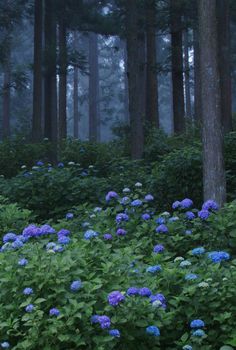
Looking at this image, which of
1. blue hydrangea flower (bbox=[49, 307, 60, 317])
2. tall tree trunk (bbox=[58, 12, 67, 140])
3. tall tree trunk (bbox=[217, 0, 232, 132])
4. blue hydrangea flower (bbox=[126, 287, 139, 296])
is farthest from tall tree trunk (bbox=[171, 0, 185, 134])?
blue hydrangea flower (bbox=[49, 307, 60, 317])

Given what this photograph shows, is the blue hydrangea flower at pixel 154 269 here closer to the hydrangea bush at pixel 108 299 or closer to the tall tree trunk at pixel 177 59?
the hydrangea bush at pixel 108 299

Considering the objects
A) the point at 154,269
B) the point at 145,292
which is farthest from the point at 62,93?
the point at 145,292

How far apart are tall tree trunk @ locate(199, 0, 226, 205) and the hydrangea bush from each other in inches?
104

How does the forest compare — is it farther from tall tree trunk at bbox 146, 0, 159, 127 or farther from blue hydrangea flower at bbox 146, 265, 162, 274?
tall tree trunk at bbox 146, 0, 159, 127

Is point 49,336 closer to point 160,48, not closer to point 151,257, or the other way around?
point 151,257

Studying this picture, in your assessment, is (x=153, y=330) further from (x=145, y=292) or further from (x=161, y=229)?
(x=161, y=229)

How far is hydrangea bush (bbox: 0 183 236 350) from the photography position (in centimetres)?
383

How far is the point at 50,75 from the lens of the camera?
859 inches

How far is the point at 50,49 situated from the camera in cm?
2106

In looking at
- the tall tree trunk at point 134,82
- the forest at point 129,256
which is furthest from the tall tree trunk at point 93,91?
the forest at point 129,256

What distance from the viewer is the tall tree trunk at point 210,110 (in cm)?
772

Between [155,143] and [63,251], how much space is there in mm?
9546

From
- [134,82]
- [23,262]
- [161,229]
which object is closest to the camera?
[23,262]

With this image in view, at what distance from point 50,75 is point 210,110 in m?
14.7
